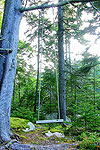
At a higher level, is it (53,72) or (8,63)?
(53,72)

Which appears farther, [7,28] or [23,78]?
A: [23,78]

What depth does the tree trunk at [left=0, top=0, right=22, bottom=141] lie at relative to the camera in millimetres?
3080

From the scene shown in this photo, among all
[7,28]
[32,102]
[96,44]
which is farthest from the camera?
[32,102]

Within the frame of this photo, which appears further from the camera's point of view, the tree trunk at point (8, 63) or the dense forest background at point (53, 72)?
the dense forest background at point (53, 72)

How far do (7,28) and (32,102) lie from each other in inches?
221

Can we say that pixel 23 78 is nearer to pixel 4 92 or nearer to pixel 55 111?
pixel 55 111

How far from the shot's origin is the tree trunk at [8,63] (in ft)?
10.1

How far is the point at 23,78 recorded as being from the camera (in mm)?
8641

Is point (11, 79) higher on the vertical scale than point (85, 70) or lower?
lower

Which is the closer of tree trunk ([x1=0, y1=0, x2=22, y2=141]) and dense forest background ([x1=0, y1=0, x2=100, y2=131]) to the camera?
tree trunk ([x1=0, y1=0, x2=22, y2=141])

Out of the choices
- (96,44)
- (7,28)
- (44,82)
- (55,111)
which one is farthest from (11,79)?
(96,44)

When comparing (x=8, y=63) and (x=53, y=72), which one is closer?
(x=8, y=63)

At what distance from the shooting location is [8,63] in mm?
3266

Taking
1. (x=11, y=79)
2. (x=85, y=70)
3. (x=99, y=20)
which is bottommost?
(x=11, y=79)
